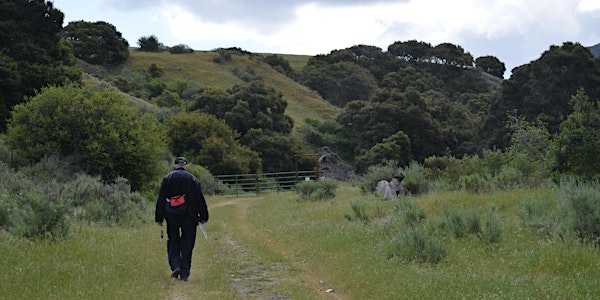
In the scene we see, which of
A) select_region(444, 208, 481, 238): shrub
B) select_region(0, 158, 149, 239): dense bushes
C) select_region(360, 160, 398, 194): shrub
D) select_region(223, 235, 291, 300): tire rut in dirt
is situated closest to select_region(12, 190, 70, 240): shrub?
select_region(0, 158, 149, 239): dense bushes

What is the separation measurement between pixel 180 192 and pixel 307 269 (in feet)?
10.9

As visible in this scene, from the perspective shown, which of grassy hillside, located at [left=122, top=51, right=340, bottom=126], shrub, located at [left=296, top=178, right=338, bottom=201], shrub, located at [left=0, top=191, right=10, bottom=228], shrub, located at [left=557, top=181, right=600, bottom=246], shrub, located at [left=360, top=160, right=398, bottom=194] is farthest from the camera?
grassy hillside, located at [left=122, top=51, right=340, bottom=126]

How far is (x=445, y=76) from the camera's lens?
124000mm

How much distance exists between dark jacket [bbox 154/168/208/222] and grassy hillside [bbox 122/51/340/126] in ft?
241

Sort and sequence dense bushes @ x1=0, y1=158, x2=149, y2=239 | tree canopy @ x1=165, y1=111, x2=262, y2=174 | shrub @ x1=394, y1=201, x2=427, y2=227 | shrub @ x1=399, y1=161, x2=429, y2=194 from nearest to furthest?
1. dense bushes @ x1=0, y1=158, x2=149, y2=239
2. shrub @ x1=394, y1=201, x2=427, y2=227
3. shrub @ x1=399, y1=161, x2=429, y2=194
4. tree canopy @ x1=165, y1=111, x2=262, y2=174

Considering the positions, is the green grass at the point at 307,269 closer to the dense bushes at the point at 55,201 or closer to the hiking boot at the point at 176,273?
the hiking boot at the point at 176,273

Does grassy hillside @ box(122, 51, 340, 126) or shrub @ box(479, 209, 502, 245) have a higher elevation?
grassy hillside @ box(122, 51, 340, 126)

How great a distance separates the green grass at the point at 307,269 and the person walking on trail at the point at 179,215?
390mm

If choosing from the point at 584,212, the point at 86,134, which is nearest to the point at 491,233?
the point at 584,212

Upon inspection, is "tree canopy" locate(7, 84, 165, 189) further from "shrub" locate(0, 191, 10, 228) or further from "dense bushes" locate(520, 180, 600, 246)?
"dense bushes" locate(520, 180, 600, 246)

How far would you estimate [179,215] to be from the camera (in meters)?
9.61

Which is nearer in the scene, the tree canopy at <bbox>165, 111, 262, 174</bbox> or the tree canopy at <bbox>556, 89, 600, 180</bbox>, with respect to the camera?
the tree canopy at <bbox>556, 89, 600, 180</bbox>

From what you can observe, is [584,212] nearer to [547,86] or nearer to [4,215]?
[4,215]

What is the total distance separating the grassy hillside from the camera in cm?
9188
